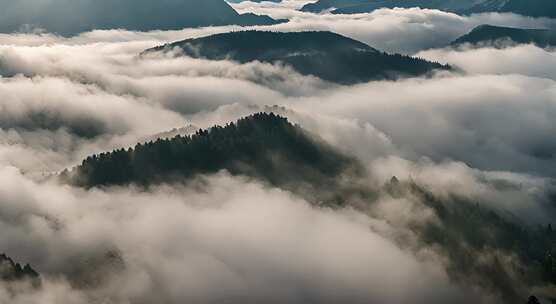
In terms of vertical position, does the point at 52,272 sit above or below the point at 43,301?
above

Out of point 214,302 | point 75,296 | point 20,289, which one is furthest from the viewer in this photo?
point 214,302

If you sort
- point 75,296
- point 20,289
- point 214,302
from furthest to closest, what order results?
point 214,302 < point 75,296 < point 20,289

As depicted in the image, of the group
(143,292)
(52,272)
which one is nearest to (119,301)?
(143,292)

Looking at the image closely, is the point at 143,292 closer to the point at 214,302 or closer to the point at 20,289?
the point at 214,302

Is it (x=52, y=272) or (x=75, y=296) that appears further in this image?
(x=52, y=272)

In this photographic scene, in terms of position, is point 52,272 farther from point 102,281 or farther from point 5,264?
point 5,264

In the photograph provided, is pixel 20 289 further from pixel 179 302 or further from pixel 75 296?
pixel 179 302

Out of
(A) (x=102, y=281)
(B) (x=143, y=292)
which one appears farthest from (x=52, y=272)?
(B) (x=143, y=292)

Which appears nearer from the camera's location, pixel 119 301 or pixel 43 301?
pixel 43 301
